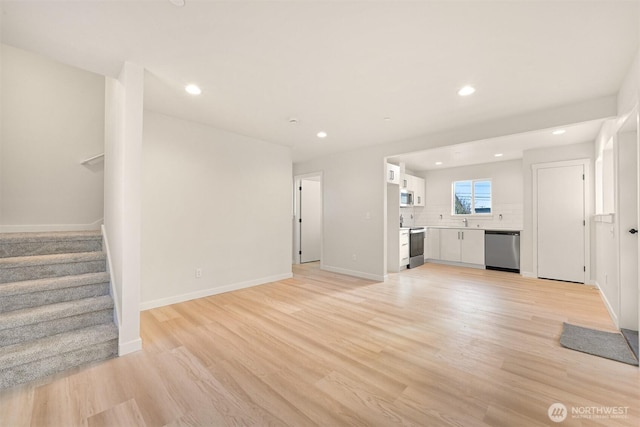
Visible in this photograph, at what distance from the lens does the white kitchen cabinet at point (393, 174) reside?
493 cm

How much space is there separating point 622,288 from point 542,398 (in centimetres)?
196

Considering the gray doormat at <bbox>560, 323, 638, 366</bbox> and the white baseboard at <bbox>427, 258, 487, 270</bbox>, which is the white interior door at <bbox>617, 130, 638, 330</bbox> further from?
the white baseboard at <bbox>427, 258, 487, 270</bbox>

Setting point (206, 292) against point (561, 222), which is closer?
point (206, 292)

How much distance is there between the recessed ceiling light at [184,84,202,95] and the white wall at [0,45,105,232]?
2.11m

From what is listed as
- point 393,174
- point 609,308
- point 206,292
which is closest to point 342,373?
point 206,292

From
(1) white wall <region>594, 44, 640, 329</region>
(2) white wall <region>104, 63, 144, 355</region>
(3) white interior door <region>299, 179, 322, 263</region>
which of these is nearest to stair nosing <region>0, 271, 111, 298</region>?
(2) white wall <region>104, 63, 144, 355</region>

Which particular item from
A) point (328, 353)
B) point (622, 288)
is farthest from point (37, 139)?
point (622, 288)

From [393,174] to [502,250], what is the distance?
9.16 ft

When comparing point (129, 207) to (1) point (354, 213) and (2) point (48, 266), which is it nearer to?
(2) point (48, 266)

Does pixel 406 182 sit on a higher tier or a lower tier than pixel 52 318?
higher

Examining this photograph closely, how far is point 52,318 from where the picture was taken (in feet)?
6.91

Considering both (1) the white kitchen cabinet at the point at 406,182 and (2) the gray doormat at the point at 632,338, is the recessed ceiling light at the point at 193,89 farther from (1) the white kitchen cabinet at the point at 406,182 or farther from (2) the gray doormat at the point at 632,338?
(2) the gray doormat at the point at 632,338

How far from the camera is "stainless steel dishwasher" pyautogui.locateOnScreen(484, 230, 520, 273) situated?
5176 mm

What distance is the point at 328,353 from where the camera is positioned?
2201mm
